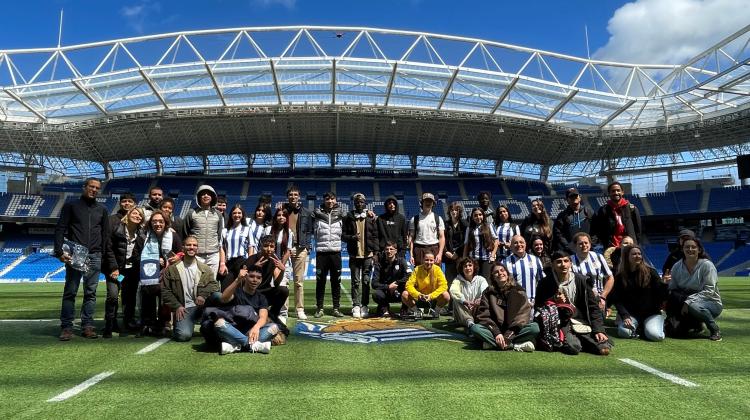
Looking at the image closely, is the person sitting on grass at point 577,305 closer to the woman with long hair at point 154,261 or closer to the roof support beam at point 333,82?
the woman with long hair at point 154,261

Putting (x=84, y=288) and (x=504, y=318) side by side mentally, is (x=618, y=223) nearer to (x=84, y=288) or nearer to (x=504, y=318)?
(x=504, y=318)

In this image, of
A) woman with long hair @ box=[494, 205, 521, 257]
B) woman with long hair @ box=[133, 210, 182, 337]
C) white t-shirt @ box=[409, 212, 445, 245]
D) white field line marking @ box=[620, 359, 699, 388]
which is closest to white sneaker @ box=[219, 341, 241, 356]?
woman with long hair @ box=[133, 210, 182, 337]

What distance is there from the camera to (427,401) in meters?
3.34

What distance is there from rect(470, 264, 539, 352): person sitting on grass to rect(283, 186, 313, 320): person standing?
307cm

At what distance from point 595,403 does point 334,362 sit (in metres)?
2.28

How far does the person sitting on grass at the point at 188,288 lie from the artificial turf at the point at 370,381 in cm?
36

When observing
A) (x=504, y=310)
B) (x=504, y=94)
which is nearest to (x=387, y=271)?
(x=504, y=310)

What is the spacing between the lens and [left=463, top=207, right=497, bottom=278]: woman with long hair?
6.98 metres

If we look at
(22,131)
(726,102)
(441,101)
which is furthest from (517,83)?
(22,131)

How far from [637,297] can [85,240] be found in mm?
6620

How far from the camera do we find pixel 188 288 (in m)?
5.63

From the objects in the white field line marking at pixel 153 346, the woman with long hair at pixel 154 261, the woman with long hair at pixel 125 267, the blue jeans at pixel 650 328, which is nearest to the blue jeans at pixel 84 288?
the woman with long hair at pixel 125 267

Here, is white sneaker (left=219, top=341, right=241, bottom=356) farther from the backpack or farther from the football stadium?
the backpack

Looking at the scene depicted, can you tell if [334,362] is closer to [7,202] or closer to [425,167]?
[425,167]
